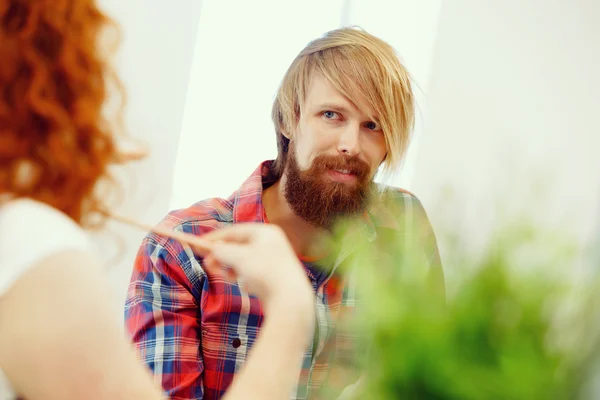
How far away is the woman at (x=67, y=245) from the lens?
549 millimetres

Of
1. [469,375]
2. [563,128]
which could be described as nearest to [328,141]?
[563,128]

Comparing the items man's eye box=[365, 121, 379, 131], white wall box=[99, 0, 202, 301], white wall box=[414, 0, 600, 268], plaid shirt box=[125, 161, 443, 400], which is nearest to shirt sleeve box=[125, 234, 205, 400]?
plaid shirt box=[125, 161, 443, 400]

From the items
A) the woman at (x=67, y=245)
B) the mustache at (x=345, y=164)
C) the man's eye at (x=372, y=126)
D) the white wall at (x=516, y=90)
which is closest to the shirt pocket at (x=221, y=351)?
the mustache at (x=345, y=164)

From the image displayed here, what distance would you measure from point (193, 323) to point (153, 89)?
94 centimetres

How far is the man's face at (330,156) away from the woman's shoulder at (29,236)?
91 centimetres

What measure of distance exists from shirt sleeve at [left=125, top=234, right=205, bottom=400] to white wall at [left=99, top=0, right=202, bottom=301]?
0.62 meters

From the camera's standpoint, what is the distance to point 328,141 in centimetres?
155

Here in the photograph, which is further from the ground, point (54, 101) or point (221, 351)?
point (54, 101)

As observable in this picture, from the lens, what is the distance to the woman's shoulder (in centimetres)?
56

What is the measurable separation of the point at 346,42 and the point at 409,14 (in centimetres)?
101

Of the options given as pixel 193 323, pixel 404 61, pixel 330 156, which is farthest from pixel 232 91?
pixel 193 323

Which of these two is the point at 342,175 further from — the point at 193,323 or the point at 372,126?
the point at 193,323

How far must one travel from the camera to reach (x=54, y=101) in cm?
64

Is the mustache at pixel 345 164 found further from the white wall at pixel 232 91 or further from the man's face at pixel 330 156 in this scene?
the white wall at pixel 232 91
